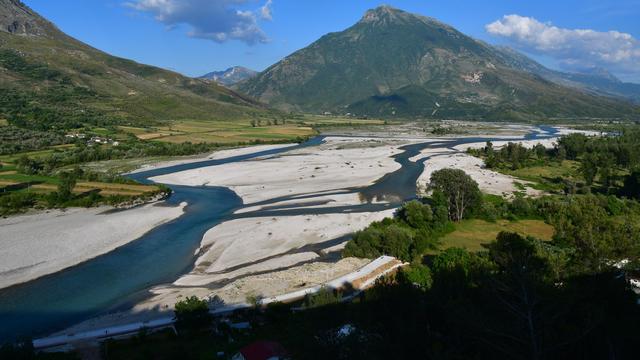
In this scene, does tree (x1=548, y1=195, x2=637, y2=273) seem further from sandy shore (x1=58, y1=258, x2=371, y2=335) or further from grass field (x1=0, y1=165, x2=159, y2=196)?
grass field (x1=0, y1=165, x2=159, y2=196)

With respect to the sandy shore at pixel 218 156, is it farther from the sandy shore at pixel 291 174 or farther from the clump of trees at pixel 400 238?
the clump of trees at pixel 400 238

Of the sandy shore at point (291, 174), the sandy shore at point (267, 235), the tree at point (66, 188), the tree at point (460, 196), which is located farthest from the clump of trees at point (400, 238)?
the tree at point (66, 188)

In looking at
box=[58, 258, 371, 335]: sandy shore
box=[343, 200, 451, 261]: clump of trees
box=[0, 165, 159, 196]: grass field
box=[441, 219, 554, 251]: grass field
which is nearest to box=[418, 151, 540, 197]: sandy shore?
box=[441, 219, 554, 251]: grass field

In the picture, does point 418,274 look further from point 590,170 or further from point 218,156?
point 218,156

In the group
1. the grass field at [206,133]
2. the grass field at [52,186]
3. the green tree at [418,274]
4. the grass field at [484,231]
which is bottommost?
the grass field at [484,231]

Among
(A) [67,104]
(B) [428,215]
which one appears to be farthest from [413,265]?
(A) [67,104]

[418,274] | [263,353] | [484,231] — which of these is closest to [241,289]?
[263,353]

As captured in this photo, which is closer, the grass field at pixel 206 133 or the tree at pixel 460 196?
the tree at pixel 460 196
